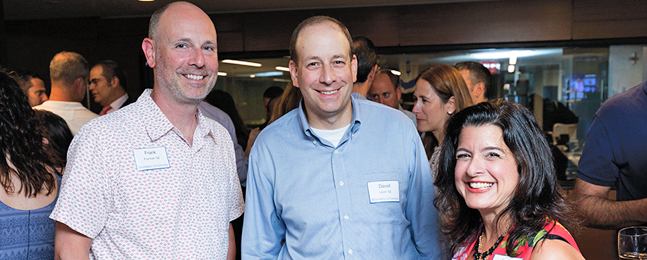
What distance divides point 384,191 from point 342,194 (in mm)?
150

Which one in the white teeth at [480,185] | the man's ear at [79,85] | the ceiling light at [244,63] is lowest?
the white teeth at [480,185]

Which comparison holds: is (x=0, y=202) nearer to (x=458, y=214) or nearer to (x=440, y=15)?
(x=458, y=214)

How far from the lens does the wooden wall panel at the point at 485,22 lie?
5363mm

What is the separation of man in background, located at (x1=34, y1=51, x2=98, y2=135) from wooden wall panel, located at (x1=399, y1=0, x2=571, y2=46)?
364 centimetres

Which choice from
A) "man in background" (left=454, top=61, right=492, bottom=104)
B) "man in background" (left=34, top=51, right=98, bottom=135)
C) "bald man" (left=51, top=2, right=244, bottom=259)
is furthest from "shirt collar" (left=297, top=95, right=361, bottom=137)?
"man in background" (left=34, top=51, right=98, bottom=135)

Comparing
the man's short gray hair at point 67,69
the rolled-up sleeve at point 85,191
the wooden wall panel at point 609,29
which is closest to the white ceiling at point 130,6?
the wooden wall panel at point 609,29

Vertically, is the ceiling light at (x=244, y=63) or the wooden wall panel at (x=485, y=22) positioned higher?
the wooden wall panel at (x=485, y=22)

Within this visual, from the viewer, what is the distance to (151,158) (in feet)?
5.20

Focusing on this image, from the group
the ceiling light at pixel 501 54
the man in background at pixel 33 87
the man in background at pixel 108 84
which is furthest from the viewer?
the ceiling light at pixel 501 54

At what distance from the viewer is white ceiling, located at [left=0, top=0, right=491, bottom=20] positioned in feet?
18.0

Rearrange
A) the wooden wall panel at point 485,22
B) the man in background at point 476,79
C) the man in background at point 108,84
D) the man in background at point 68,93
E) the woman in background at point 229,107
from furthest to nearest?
the wooden wall panel at point 485,22 → the woman in background at point 229,107 → the man in background at point 108,84 → the man in background at point 68,93 → the man in background at point 476,79

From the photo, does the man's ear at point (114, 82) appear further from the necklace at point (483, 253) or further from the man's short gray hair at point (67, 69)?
the necklace at point (483, 253)

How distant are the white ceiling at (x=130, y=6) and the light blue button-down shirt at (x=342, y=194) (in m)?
4.08

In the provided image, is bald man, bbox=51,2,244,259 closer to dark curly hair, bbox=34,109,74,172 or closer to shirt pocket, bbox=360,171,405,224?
shirt pocket, bbox=360,171,405,224
